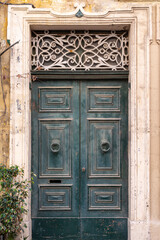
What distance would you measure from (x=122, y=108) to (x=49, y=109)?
4.30 feet

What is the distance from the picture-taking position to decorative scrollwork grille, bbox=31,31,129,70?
5.96m

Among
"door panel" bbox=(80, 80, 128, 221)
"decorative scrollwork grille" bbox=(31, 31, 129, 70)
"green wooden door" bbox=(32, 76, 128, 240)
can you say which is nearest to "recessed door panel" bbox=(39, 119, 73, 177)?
"green wooden door" bbox=(32, 76, 128, 240)

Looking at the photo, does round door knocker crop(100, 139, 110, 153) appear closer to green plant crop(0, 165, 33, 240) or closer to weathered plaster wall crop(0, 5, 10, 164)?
green plant crop(0, 165, 33, 240)

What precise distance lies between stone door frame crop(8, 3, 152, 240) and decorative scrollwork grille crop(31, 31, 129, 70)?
0.75 feet

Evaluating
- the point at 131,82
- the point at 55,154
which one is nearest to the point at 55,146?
the point at 55,154

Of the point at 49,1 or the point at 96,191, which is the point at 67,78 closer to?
the point at 49,1

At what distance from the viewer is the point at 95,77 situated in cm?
594

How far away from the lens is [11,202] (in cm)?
518

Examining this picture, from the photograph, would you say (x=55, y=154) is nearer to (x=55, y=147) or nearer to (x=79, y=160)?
(x=55, y=147)

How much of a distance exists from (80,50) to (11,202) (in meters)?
2.87

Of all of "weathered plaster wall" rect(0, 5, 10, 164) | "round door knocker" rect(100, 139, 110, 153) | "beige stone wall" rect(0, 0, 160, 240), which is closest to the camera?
"beige stone wall" rect(0, 0, 160, 240)

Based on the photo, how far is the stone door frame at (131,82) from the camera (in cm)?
565

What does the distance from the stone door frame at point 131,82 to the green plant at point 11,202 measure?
293 mm

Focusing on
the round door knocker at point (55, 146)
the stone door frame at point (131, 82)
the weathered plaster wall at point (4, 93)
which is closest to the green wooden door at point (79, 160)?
the round door knocker at point (55, 146)
